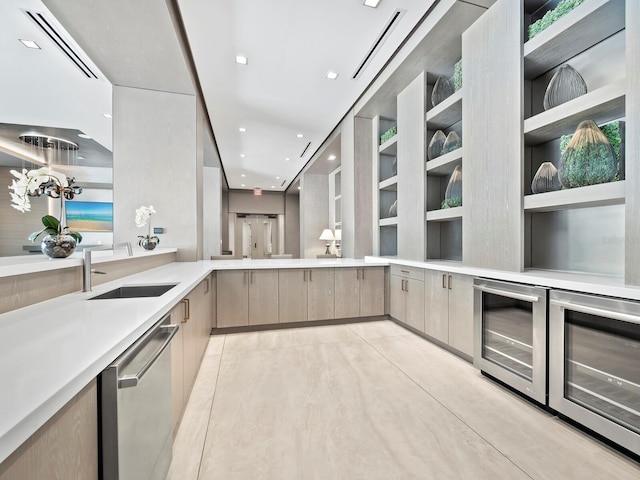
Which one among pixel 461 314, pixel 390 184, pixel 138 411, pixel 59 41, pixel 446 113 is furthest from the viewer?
pixel 390 184

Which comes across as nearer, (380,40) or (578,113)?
(578,113)

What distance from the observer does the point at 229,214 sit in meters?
→ 11.5

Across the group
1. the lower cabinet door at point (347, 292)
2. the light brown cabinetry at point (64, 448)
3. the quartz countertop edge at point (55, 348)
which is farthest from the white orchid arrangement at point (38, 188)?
the lower cabinet door at point (347, 292)

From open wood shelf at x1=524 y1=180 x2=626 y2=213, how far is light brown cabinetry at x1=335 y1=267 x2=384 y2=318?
2.10 metres

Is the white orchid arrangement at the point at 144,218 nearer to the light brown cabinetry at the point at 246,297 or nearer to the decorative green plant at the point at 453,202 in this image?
the light brown cabinetry at the point at 246,297

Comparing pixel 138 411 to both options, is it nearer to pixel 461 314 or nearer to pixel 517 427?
pixel 517 427

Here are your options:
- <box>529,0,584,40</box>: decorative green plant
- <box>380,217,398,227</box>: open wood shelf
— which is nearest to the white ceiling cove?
<box>529,0,584,40</box>: decorative green plant

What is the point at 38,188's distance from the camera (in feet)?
5.22

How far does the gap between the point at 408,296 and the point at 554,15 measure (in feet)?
9.08

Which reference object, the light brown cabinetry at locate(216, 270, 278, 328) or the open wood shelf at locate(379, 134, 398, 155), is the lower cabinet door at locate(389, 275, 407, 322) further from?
the open wood shelf at locate(379, 134, 398, 155)

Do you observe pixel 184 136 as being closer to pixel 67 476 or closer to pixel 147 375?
pixel 147 375

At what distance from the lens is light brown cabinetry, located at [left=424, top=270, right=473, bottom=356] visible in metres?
2.65

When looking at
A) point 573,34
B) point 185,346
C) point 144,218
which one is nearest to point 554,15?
point 573,34

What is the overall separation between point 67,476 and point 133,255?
216 centimetres
